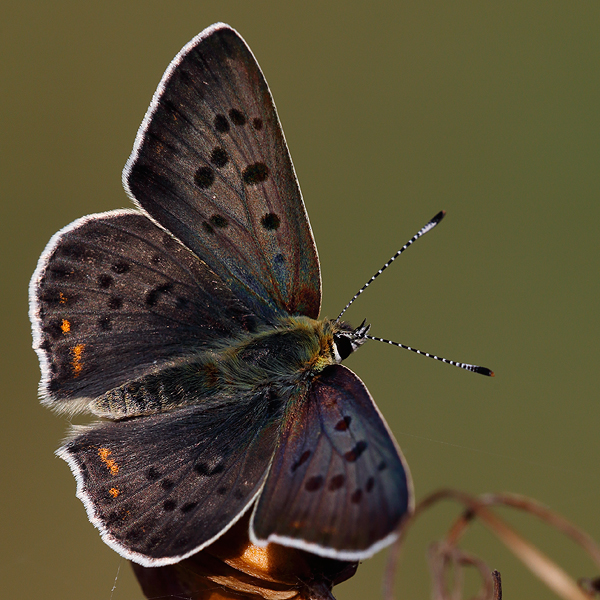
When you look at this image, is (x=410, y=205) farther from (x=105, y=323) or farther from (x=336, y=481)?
(x=336, y=481)

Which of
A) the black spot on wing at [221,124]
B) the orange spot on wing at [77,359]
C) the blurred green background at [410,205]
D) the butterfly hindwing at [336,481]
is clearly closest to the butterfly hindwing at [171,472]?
the butterfly hindwing at [336,481]

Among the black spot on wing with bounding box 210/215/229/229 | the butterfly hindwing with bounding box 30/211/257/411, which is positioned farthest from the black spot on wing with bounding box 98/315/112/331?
the black spot on wing with bounding box 210/215/229/229

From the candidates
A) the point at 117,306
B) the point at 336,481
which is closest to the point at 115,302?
the point at 117,306

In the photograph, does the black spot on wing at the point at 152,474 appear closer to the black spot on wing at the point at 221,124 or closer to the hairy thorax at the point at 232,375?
the hairy thorax at the point at 232,375

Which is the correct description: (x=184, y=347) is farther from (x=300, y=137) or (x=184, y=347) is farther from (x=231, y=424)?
(x=300, y=137)

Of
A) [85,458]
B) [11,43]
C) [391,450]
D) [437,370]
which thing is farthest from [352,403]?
[11,43]
